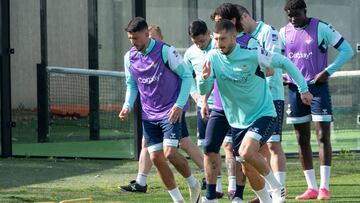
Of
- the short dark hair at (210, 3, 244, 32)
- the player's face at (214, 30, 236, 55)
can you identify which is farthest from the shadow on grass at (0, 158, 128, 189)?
the player's face at (214, 30, 236, 55)

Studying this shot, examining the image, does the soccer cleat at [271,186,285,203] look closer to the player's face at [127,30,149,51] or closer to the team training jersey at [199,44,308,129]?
the team training jersey at [199,44,308,129]

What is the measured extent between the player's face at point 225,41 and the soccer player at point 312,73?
1.84 metres

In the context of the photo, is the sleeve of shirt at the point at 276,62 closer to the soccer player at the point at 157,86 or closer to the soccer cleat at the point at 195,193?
the soccer player at the point at 157,86

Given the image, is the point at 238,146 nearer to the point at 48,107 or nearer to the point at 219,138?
the point at 219,138

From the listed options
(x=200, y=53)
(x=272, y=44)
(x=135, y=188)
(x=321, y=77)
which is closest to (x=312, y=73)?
(x=321, y=77)

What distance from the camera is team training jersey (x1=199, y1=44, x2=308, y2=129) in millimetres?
9578

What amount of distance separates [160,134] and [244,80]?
1321 millimetres

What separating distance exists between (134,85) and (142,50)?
41 cm

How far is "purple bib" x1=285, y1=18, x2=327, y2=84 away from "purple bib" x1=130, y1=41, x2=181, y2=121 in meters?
1.51

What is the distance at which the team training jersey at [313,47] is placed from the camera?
37.1 ft

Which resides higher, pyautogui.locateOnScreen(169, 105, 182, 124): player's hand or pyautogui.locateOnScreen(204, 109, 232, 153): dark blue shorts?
pyautogui.locateOnScreen(169, 105, 182, 124): player's hand

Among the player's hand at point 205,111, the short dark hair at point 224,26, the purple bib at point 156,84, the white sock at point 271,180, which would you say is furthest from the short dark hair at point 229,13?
the white sock at point 271,180

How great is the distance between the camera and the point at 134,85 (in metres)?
10.8

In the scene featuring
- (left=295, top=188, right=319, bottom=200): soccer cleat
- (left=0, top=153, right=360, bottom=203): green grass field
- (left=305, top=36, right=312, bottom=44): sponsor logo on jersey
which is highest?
(left=305, top=36, right=312, bottom=44): sponsor logo on jersey
